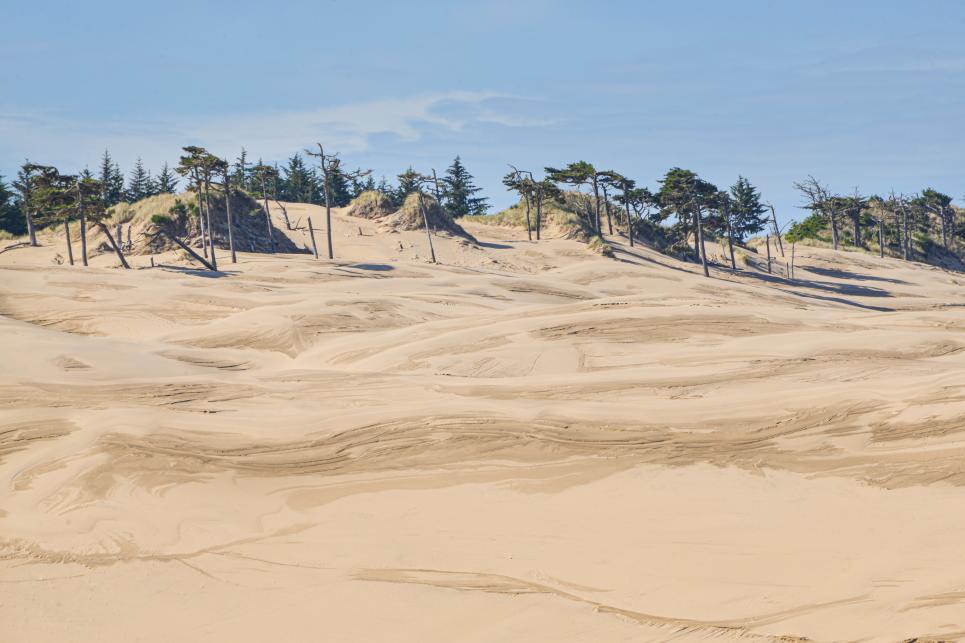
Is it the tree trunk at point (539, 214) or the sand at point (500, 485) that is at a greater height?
the tree trunk at point (539, 214)

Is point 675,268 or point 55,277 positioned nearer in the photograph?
point 55,277

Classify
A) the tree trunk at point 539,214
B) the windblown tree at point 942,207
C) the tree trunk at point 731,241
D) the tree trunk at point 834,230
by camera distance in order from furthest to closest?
1. the windblown tree at point 942,207
2. the tree trunk at point 834,230
3. the tree trunk at point 539,214
4. the tree trunk at point 731,241

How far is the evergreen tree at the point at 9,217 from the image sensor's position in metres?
54.9

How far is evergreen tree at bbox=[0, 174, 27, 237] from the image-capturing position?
54.9m

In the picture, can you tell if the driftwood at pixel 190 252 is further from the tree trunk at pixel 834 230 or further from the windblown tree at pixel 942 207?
the windblown tree at pixel 942 207

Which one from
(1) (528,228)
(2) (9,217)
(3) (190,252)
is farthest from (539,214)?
(2) (9,217)

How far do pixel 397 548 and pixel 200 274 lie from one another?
24.0 meters

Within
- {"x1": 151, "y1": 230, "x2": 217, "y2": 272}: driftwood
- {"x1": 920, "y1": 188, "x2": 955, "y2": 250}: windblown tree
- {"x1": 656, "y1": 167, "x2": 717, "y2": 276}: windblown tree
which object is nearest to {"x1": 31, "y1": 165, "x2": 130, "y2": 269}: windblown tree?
{"x1": 151, "y1": 230, "x2": 217, "y2": 272}: driftwood

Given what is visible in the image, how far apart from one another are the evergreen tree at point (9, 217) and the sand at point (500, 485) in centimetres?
4877

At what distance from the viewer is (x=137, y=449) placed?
909cm

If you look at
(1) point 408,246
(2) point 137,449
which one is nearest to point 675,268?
(1) point 408,246

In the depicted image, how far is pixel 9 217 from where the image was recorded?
55.4 meters

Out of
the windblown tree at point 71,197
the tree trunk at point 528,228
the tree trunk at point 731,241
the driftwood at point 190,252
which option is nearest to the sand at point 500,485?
the driftwood at point 190,252

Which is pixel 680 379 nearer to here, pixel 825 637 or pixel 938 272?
pixel 825 637
